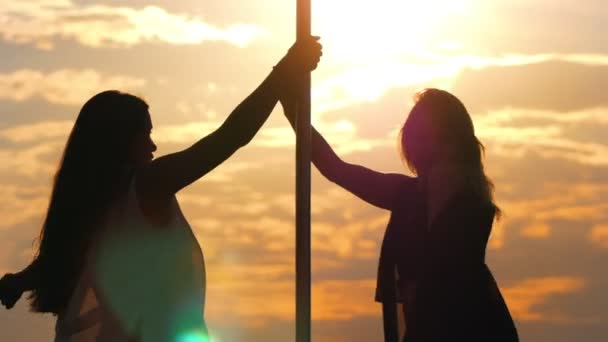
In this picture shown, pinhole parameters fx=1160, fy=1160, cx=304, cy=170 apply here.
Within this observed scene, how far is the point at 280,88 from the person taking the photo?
17.9 ft

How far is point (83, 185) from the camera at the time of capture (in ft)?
17.9

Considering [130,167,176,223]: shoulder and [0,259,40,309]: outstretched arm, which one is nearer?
[130,167,176,223]: shoulder

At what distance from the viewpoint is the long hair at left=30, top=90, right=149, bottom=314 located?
5430mm

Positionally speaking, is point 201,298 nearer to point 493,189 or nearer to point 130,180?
point 130,180

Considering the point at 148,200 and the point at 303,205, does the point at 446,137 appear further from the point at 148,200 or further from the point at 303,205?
the point at 148,200

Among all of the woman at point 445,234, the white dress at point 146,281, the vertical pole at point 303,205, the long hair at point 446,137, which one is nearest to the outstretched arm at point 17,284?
the white dress at point 146,281

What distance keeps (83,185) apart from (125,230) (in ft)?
1.18

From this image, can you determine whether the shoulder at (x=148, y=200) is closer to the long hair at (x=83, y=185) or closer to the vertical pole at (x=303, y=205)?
the long hair at (x=83, y=185)

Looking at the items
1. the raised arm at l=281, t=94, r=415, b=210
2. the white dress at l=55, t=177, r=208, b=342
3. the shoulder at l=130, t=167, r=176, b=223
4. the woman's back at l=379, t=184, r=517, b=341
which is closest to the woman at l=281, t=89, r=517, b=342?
the woman's back at l=379, t=184, r=517, b=341

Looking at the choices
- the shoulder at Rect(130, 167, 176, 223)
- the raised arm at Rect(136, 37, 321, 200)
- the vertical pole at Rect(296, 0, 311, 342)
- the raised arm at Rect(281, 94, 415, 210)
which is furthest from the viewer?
the raised arm at Rect(281, 94, 415, 210)

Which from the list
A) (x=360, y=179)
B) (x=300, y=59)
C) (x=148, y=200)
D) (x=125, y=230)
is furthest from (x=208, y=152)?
(x=360, y=179)

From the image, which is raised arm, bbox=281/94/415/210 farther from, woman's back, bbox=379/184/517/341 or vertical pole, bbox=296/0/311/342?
vertical pole, bbox=296/0/311/342

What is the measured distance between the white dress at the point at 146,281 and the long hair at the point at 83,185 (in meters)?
0.15

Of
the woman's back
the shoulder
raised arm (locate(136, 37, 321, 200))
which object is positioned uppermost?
raised arm (locate(136, 37, 321, 200))
